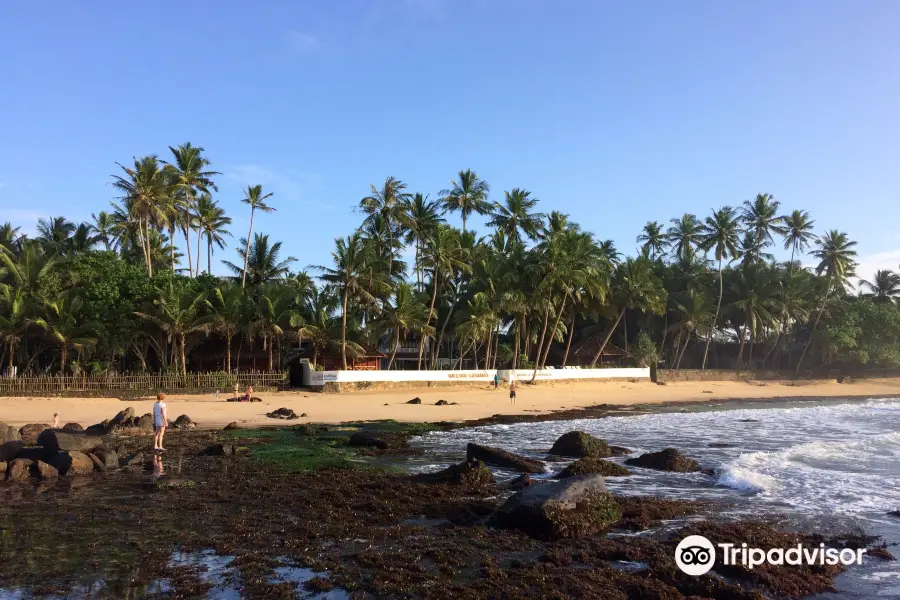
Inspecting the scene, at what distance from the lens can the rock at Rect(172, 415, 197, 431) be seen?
20.3 meters

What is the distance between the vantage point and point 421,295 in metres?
39.5

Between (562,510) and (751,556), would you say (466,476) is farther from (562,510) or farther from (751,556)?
(751,556)

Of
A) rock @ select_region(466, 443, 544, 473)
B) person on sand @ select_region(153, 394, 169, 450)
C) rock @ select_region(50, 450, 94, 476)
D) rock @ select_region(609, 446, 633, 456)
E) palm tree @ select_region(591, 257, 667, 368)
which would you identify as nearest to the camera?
rock @ select_region(50, 450, 94, 476)

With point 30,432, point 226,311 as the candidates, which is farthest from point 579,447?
point 226,311

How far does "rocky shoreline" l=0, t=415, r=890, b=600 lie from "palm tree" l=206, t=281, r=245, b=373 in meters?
19.7

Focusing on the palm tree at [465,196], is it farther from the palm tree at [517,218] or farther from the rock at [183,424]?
the rock at [183,424]

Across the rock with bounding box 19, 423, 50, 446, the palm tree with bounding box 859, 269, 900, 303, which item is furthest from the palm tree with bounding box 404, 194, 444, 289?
the palm tree with bounding box 859, 269, 900, 303

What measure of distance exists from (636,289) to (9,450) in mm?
43255

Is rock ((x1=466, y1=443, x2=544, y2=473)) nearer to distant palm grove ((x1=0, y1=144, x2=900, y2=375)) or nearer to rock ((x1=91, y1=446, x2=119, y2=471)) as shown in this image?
rock ((x1=91, y1=446, x2=119, y2=471))

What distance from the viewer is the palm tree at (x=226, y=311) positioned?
32.2 meters

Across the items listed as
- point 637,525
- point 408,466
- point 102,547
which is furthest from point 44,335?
point 637,525

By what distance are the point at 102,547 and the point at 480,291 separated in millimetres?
35555

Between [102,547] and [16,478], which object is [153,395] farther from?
[102,547]

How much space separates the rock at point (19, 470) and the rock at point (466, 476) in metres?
7.49
